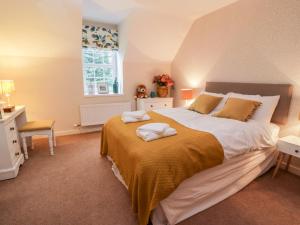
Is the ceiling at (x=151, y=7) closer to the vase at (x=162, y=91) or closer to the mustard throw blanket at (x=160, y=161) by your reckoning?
the vase at (x=162, y=91)

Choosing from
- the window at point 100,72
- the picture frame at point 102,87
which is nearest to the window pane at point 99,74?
the window at point 100,72

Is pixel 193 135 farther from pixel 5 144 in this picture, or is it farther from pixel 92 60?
pixel 92 60

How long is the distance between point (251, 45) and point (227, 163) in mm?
1886

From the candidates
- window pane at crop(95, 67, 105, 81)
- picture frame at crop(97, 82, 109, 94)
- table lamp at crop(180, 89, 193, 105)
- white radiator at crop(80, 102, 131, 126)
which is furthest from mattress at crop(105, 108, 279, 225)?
window pane at crop(95, 67, 105, 81)

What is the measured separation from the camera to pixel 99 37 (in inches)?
144

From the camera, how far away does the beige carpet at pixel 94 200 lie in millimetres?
1516

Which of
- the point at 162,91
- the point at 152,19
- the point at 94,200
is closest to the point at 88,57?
the point at 152,19

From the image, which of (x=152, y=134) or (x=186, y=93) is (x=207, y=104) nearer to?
(x=186, y=93)

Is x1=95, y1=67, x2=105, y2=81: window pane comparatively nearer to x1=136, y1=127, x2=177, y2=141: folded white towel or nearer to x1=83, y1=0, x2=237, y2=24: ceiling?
x1=83, y1=0, x2=237, y2=24: ceiling

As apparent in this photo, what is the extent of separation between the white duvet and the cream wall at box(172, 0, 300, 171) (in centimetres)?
45

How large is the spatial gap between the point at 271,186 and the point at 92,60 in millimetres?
3877

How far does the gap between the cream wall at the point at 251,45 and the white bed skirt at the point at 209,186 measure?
775 millimetres

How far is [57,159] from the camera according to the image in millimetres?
2590

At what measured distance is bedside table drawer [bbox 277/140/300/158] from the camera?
1860 millimetres
